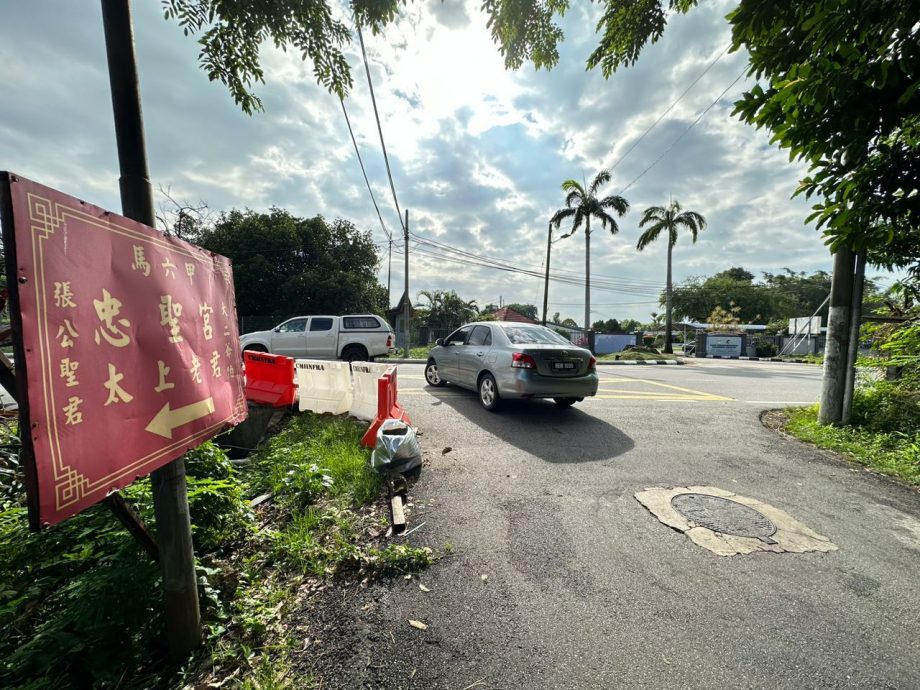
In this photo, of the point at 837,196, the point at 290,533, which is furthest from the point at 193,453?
Answer: the point at 837,196

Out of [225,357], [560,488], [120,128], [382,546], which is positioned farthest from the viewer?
[560,488]

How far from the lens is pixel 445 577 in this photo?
2451 millimetres

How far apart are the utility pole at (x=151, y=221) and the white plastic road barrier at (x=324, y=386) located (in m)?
4.05

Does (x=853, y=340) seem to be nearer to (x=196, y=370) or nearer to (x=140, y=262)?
(x=196, y=370)

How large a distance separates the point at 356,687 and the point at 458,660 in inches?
18.9

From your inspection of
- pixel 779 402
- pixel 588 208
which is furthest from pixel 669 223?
pixel 779 402

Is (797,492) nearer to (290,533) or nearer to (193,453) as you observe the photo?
(290,533)

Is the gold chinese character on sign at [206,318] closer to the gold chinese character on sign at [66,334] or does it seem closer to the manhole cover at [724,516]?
the gold chinese character on sign at [66,334]

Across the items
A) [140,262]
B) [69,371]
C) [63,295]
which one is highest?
[140,262]

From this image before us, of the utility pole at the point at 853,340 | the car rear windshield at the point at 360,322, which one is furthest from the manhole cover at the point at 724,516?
the car rear windshield at the point at 360,322

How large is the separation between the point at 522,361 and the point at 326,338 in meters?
9.29

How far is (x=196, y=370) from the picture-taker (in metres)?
1.91

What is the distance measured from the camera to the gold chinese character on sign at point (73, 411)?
121cm

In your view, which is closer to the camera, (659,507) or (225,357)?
(225,357)
